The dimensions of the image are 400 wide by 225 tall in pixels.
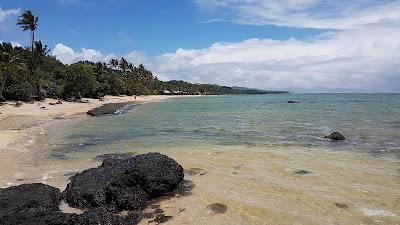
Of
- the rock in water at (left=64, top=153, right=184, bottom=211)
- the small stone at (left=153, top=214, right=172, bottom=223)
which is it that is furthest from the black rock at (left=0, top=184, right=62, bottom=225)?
the small stone at (left=153, top=214, right=172, bottom=223)

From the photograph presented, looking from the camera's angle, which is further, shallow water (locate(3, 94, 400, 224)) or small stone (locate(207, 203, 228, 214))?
small stone (locate(207, 203, 228, 214))

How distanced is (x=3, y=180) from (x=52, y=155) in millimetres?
5686

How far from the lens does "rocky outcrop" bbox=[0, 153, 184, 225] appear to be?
27.9 feet

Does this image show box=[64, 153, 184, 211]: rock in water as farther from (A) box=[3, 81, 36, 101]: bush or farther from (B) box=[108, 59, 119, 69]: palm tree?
(B) box=[108, 59, 119, 69]: palm tree

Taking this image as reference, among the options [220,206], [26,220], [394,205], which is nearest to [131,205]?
[220,206]

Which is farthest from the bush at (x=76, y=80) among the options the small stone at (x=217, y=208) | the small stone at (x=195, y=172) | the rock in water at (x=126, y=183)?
the small stone at (x=217, y=208)

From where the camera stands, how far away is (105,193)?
1091 centimetres

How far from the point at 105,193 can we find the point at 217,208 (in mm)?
3268

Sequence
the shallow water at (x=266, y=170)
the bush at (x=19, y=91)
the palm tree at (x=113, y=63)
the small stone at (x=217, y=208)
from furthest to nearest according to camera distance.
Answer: the palm tree at (x=113, y=63)
the bush at (x=19, y=91)
the small stone at (x=217, y=208)
the shallow water at (x=266, y=170)

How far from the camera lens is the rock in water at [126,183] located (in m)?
10.8

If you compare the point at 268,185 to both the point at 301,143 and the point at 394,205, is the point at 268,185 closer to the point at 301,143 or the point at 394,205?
the point at 394,205

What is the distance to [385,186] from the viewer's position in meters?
13.0

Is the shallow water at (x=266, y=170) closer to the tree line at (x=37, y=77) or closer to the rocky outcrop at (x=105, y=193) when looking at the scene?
the rocky outcrop at (x=105, y=193)

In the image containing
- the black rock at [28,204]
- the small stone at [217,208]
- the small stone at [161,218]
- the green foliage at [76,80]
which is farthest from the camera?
the green foliage at [76,80]
